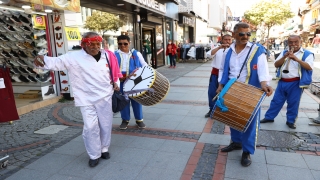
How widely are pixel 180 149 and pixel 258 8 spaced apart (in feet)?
85.3

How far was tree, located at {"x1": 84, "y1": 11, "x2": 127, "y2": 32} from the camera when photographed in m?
8.73

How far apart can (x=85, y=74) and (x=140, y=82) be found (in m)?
0.97

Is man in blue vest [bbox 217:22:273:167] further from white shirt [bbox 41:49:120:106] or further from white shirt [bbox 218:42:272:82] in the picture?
white shirt [bbox 41:49:120:106]

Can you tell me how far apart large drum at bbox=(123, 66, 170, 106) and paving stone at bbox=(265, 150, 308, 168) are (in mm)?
1804

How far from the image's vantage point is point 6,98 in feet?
12.6

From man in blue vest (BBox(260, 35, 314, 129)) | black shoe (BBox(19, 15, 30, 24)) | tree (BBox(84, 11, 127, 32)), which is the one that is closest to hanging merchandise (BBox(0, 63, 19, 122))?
black shoe (BBox(19, 15, 30, 24))

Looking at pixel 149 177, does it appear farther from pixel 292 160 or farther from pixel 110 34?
pixel 110 34

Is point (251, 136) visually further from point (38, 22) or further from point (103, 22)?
A: point (103, 22)

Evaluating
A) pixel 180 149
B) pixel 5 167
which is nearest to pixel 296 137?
pixel 180 149

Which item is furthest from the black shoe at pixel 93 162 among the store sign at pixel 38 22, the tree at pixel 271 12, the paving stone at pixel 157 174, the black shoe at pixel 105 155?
the tree at pixel 271 12

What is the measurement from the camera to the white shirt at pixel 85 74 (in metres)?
3.14

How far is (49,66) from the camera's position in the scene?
2984 mm

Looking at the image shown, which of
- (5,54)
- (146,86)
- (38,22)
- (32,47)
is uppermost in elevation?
(38,22)

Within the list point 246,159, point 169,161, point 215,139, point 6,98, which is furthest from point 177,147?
point 6,98
